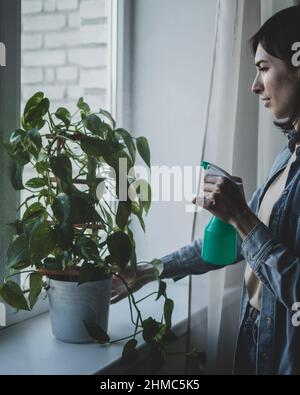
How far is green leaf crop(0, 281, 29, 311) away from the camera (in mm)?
905

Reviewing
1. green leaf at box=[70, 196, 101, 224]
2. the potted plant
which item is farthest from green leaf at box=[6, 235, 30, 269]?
green leaf at box=[70, 196, 101, 224]

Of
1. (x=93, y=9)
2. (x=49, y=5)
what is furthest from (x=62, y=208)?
(x=93, y=9)

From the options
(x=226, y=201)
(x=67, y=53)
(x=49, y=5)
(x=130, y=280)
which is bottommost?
(x=130, y=280)

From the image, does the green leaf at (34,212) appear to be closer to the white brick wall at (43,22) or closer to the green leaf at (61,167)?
the green leaf at (61,167)

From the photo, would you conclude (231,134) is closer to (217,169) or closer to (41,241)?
(217,169)

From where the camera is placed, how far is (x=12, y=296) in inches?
35.8

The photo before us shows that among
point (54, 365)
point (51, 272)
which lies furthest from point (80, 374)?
point (51, 272)

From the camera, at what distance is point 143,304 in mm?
1410

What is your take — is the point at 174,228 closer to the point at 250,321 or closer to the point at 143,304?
the point at 143,304

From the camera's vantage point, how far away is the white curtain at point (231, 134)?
1.22 meters

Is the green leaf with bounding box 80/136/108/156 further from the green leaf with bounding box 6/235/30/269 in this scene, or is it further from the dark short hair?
the dark short hair

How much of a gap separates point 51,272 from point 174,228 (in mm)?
621

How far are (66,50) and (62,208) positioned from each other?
1.96ft

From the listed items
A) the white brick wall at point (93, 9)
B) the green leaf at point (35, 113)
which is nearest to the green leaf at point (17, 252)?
the green leaf at point (35, 113)
